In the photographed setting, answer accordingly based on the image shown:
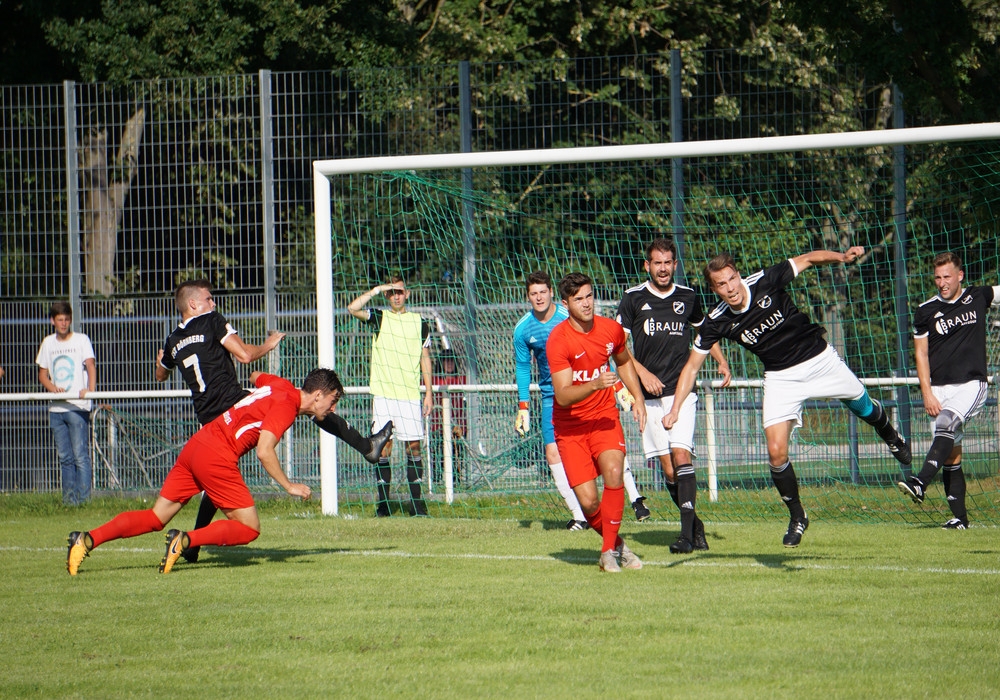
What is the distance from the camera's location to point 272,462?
7.59 meters

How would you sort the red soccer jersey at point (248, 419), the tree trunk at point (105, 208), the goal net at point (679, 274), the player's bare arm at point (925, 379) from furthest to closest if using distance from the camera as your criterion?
the tree trunk at point (105, 208) → the goal net at point (679, 274) → the player's bare arm at point (925, 379) → the red soccer jersey at point (248, 419)

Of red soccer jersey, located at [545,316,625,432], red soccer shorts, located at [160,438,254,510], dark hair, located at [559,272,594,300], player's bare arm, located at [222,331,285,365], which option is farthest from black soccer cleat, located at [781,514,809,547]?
player's bare arm, located at [222,331,285,365]

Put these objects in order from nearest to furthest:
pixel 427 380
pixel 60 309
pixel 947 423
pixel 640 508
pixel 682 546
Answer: pixel 682 546, pixel 947 423, pixel 640 508, pixel 427 380, pixel 60 309

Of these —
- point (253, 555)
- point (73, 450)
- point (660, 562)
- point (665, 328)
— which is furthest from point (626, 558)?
point (73, 450)

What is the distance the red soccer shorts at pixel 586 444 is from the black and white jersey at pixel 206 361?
9.50 ft

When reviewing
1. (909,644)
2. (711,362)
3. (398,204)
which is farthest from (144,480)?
(909,644)

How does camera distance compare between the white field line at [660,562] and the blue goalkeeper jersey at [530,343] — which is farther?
the blue goalkeeper jersey at [530,343]

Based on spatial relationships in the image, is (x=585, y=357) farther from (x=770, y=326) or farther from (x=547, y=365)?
(x=547, y=365)

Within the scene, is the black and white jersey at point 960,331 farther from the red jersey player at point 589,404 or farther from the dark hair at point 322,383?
the dark hair at point 322,383

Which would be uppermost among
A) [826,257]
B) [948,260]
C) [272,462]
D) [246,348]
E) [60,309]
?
[60,309]

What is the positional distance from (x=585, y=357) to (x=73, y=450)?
7.40 metres

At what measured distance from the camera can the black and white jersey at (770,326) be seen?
7734 millimetres

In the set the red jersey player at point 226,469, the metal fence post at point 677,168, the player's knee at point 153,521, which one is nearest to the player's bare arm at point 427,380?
the metal fence post at point 677,168

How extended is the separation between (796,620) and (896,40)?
25.0 feet
